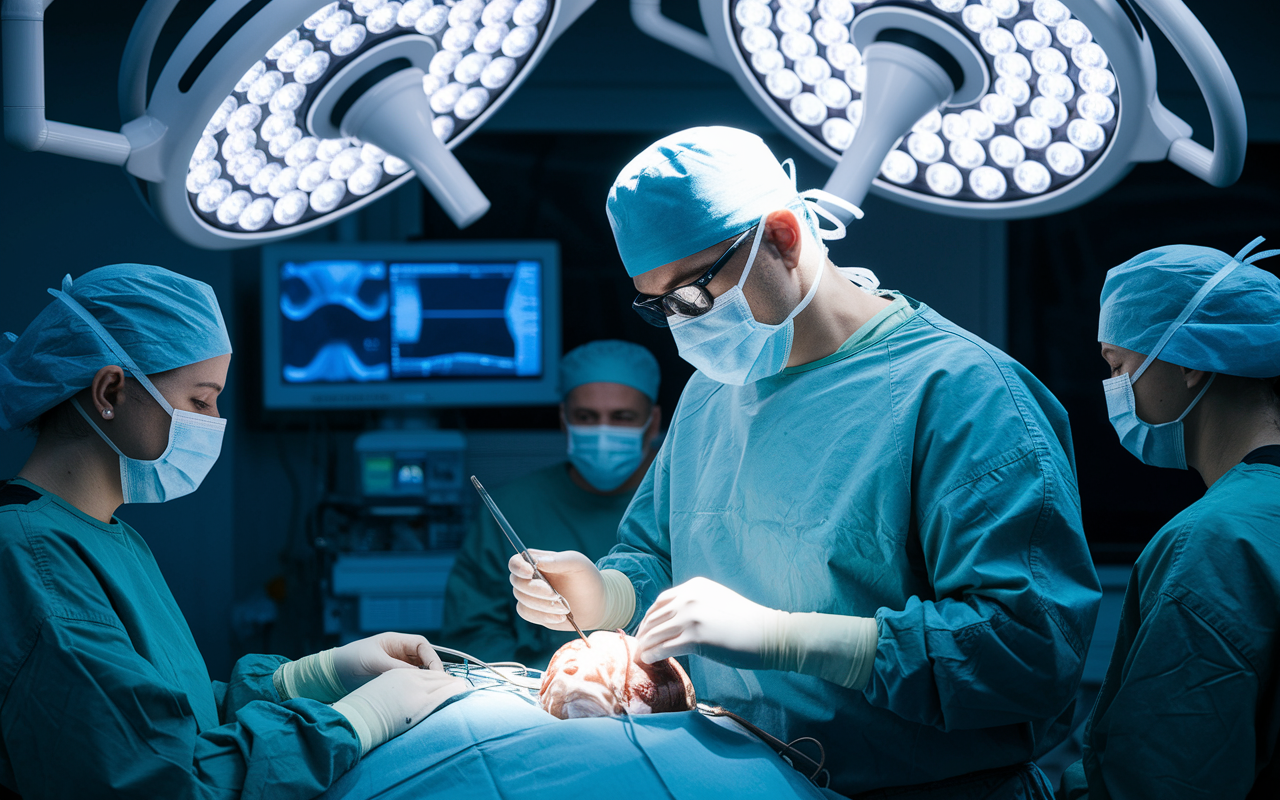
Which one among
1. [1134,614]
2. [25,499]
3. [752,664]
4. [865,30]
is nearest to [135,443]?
[25,499]

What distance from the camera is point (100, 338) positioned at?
1.27 meters

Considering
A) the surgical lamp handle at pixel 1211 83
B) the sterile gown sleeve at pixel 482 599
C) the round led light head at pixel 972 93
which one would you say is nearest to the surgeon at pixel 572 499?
the sterile gown sleeve at pixel 482 599

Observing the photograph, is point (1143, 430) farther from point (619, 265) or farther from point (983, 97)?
point (619, 265)

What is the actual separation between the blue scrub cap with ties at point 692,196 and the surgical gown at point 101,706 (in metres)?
0.70

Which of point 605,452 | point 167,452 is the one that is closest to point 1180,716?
point 167,452

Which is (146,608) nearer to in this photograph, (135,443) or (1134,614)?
(135,443)

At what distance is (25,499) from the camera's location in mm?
1192

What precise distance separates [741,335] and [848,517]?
271 mm

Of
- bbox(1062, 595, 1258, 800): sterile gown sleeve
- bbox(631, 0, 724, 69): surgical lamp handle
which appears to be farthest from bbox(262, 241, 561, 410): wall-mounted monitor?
bbox(1062, 595, 1258, 800): sterile gown sleeve

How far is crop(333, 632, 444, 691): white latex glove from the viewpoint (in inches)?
58.0

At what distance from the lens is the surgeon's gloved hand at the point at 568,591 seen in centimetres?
146

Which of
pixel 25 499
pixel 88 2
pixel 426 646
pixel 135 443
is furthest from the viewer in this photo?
pixel 88 2

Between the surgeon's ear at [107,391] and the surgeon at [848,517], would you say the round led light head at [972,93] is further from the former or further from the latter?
the surgeon's ear at [107,391]

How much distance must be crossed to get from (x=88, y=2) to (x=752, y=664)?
260 centimetres
